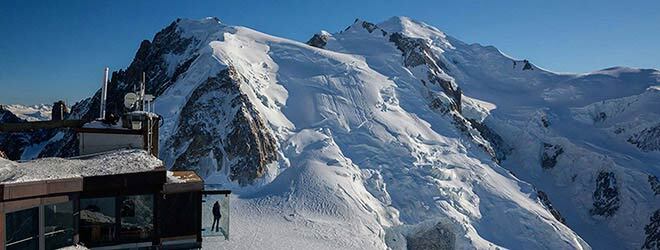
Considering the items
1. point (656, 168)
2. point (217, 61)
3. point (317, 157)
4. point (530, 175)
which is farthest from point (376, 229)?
point (656, 168)

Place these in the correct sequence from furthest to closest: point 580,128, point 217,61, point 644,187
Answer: point 580,128 → point 644,187 → point 217,61

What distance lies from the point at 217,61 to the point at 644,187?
50267mm

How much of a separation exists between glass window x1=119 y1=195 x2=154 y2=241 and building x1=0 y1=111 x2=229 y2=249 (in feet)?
0.08

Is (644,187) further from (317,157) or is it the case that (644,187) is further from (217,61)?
(217,61)

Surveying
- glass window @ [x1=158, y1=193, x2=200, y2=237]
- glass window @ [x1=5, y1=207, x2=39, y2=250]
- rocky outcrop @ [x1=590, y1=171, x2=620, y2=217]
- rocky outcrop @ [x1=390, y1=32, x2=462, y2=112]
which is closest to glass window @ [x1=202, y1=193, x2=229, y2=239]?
glass window @ [x1=158, y1=193, x2=200, y2=237]

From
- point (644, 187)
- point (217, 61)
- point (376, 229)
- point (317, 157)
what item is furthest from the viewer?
point (644, 187)

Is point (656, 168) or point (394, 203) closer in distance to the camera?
point (394, 203)

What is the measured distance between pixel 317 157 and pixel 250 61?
55.3ft

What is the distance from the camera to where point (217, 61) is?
4656cm

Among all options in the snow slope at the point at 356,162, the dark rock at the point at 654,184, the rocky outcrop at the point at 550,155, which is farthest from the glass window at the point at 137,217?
the rocky outcrop at the point at 550,155

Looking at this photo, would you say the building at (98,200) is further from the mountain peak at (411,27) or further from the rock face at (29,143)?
the mountain peak at (411,27)

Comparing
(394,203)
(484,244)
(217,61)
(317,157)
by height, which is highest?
(217,61)

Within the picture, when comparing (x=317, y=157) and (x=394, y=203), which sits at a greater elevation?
(x=317, y=157)

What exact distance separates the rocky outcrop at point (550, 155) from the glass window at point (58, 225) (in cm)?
6474
